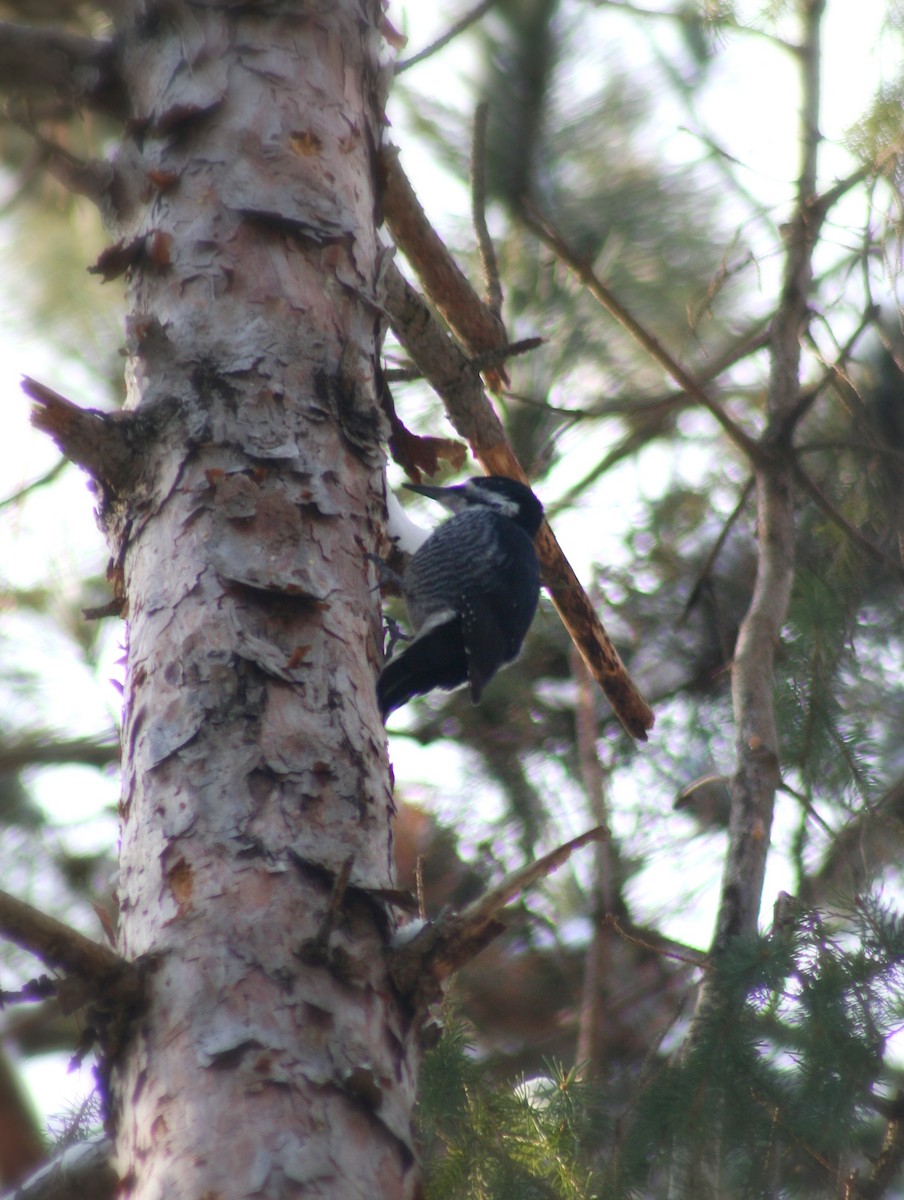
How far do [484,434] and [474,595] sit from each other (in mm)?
550

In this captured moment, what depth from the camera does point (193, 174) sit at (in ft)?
6.81

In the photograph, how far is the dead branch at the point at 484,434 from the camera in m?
2.55

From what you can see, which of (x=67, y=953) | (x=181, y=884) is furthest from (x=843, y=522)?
(x=67, y=953)

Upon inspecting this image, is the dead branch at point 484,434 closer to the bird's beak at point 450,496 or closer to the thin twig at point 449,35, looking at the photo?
the thin twig at point 449,35

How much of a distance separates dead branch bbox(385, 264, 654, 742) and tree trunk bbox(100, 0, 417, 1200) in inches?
12.1

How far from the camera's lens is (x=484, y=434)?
2658mm

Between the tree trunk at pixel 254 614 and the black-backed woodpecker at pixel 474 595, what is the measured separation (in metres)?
0.92

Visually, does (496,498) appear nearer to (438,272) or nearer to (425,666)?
(425,666)

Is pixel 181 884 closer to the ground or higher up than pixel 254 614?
closer to the ground

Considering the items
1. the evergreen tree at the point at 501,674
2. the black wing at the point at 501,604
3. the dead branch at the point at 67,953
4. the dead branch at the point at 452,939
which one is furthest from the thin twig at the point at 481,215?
the dead branch at the point at 67,953

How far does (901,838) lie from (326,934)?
1774 mm

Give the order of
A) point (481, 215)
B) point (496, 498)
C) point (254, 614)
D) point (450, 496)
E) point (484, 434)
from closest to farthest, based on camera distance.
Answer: point (254, 614), point (484, 434), point (481, 215), point (496, 498), point (450, 496)

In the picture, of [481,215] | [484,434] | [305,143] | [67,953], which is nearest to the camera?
[67,953]

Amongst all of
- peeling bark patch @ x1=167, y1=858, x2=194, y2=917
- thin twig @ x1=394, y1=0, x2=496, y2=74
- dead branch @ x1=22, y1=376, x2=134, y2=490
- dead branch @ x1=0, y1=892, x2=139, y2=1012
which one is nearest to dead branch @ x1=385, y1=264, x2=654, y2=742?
thin twig @ x1=394, y1=0, x2=496, y2=74
